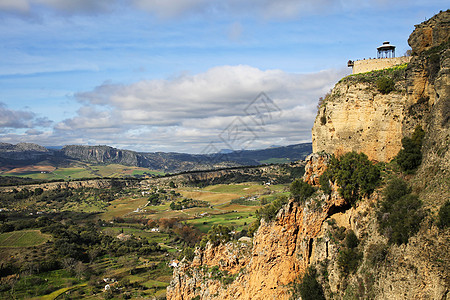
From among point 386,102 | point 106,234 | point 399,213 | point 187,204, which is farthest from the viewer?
point 187,204

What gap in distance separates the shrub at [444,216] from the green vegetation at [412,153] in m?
7.21

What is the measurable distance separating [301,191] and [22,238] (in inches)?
3934

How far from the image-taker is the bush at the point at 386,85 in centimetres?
3150

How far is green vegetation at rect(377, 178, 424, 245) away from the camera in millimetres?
22984

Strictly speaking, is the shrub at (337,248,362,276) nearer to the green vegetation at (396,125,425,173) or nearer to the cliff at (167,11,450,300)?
the cliff at (167,11,450,300)

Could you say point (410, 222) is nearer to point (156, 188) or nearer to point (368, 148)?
point (368, 148)

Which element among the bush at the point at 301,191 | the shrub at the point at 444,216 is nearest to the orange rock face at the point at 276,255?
the bush at the point at 301,191

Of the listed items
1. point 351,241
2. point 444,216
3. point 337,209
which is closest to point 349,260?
point 351,241

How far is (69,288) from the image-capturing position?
7881 cm

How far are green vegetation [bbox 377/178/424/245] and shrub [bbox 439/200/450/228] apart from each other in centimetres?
157

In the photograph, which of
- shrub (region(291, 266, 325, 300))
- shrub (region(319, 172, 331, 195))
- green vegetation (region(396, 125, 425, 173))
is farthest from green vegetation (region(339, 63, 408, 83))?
shrub (region(291, 266, 325, 300))

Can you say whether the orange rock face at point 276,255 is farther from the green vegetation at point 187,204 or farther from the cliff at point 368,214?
the green vegetation at point 187,204

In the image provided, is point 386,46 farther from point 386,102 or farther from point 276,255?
point 276,255

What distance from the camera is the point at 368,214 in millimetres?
28547
